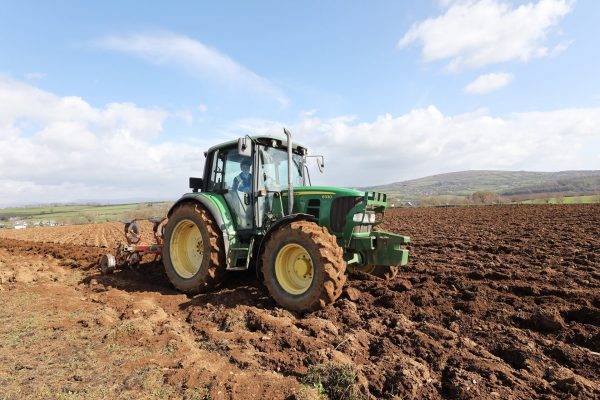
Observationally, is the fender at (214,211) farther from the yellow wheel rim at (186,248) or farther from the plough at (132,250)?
the plough at (132,250)

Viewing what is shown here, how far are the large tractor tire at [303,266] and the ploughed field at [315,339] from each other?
0.75 ft

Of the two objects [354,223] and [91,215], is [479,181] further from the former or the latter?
[354,223]

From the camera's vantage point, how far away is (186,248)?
263 inches

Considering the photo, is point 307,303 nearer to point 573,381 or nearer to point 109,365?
point 109,365

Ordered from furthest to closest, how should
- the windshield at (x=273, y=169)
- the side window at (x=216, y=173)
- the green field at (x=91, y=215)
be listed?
1. the green field at (x=91, y=215)
2. the side window at (x=216, y=173)
3. the windshield at (x=273, y=169)

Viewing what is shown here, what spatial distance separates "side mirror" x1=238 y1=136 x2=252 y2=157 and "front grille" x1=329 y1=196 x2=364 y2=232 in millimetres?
1421

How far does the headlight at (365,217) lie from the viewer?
207 inches

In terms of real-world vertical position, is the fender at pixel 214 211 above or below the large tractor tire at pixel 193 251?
above

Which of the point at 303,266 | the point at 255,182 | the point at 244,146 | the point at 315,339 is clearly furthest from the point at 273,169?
the point at 315,339

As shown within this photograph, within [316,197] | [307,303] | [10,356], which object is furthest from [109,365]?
[316,197]

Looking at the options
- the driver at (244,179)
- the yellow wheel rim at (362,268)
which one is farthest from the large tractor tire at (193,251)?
the yellow wheel rim at (362,268)

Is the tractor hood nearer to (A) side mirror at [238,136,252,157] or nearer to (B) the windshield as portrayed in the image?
(B) the windshield

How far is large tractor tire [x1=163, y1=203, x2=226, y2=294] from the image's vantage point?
5.68m

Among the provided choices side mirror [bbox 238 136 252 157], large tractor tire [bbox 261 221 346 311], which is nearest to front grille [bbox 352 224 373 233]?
large tractor tire [bbox 261 221 346 311]
